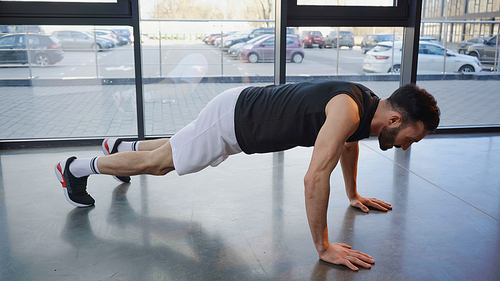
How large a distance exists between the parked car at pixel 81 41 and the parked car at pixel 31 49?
0.18 feet

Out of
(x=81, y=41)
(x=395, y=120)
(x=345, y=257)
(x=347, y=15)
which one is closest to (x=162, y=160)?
(x=345, y=257)

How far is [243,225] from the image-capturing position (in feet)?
6.82

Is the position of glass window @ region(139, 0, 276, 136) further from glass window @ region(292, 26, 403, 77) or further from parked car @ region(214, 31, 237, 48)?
glass window @ region(292, 26, 403, 77)

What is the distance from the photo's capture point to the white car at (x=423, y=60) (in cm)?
394

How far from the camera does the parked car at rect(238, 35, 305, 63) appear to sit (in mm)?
3734

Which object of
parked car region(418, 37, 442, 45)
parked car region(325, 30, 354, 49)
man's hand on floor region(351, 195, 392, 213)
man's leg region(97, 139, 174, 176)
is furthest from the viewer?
parked car region(418, 37, 442, 45)

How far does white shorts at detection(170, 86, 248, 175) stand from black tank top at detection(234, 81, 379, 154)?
4cm

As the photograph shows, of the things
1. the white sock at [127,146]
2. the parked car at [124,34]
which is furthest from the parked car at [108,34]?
→ the white sock at [127,146]

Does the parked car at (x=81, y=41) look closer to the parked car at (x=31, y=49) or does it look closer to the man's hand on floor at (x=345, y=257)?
the parked car at (x=31, y=49)

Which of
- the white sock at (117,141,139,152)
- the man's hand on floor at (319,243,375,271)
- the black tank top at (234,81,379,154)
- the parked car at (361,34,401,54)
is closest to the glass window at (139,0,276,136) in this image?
the parked car at (361,34,401,54)

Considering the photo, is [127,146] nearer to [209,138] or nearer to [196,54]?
[209,138]

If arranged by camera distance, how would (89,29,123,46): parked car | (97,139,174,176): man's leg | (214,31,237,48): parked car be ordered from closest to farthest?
(97,139,174,176): man's leg
(89,29,123,46): parked car
(214,31,237,48): parked car

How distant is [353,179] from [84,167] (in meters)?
1.40

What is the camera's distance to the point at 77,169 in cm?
218
